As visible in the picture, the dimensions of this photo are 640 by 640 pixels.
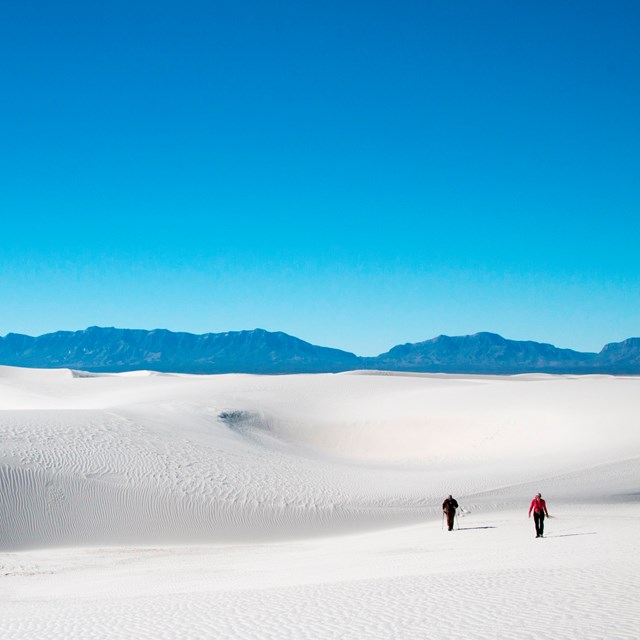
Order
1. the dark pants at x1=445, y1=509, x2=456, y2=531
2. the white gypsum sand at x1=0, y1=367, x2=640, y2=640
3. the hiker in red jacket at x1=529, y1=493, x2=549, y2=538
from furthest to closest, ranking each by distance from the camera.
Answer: the dark pants at x1=445, y1=509, x2=456, y2=531
the hiker in red jacket at x1=529, y1=493, x2=549, y2=538
the white gypsum sand at x1=0, y1=367, x2=640, y2=640

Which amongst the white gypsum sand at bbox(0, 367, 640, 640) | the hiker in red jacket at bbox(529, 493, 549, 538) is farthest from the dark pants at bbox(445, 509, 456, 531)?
the hiker in red jacket at bbox(529, 493, 549, 538)

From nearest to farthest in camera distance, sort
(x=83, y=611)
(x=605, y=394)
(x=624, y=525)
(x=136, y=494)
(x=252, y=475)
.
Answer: (x=83, y=611), (x=624, y=525), (x=136, y=494), (x=252, y=475), (x=605, y=394)

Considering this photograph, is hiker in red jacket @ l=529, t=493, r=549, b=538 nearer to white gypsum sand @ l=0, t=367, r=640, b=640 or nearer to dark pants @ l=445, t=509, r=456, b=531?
white gypsum sand @ l=0, t=367, r=640, b=640

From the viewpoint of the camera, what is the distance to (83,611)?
9.92 m

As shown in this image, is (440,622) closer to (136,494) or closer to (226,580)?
(226,580)

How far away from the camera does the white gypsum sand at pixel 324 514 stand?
28.0ft

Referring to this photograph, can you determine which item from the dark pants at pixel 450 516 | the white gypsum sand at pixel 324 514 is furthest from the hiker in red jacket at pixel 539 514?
the dark pants at pixel 450 516

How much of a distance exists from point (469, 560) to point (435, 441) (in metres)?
17.1

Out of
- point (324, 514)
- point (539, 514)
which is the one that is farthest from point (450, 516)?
A: point (324, 514)

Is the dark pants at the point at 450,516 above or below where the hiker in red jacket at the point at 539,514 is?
below

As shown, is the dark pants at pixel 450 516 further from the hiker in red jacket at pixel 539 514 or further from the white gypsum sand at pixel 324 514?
the hiker in red jacket at pixel 539 514

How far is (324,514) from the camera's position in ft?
66.2

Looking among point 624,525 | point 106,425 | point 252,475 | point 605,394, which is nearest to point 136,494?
point 252,475

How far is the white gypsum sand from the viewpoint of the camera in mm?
8547
